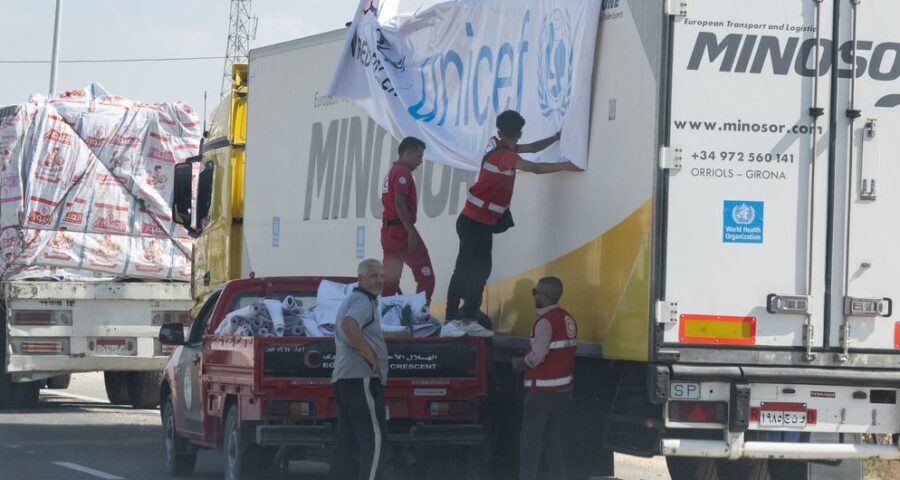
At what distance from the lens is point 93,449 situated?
15.1 metres

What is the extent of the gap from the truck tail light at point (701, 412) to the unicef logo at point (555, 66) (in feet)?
7.59

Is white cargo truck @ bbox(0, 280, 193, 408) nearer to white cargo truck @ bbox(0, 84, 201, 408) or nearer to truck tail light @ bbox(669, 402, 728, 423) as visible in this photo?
white cargo truck @ bbox(0, 84, 201, 408)

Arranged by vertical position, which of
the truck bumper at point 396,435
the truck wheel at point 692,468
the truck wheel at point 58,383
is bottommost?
the truck wheel at point 58,383

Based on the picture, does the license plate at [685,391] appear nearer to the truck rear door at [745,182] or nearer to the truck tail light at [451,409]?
the truck rear door at [745,182]

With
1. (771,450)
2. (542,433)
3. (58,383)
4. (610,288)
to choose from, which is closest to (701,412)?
(771,450)

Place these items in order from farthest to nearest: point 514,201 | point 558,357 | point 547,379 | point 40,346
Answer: point 40,346
point 514,201
point 547,379
point 558,357

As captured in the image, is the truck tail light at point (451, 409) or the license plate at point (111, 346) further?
the license plate at point (111, 346)

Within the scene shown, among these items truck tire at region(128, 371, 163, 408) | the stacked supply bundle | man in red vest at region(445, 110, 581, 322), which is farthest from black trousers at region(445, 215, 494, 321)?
truck tire at region(128, 371, 163, 408)

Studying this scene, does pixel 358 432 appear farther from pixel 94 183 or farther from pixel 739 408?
pixel 94 183

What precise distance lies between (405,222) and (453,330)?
4.45ft

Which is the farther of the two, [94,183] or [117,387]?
[117,387]

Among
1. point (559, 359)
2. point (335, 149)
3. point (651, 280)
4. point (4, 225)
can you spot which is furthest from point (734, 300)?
point (4, 225)

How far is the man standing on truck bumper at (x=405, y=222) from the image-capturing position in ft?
41.0

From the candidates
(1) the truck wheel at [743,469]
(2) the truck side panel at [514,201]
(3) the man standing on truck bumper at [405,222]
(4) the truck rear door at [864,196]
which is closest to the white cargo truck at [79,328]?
(2) the truck side panel at [514,201]
